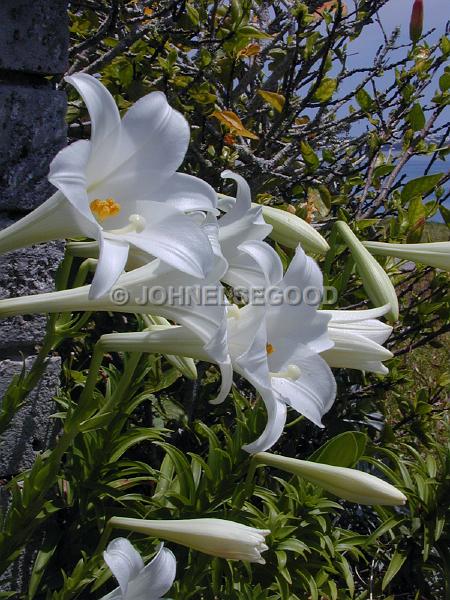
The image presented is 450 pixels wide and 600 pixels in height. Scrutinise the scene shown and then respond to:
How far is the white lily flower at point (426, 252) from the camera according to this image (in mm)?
969

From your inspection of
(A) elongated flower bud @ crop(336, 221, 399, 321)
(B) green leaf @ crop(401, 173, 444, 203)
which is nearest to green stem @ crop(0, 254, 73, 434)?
(A) elongated flower bud @ crop(336, 221, 399, 321)

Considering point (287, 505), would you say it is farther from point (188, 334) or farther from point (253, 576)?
point (188, 334)

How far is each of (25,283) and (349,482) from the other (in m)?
0.78

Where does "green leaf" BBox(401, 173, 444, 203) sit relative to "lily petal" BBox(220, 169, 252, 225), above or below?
below

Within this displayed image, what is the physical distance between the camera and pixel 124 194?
2.68 feet

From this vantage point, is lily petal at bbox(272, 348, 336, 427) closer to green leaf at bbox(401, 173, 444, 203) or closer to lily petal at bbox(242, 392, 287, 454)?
lily petal at bbox(242, 392, 287, 454)

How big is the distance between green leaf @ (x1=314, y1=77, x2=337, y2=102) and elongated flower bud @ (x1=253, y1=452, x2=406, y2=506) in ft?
4.35

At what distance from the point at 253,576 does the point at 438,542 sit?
1.68 ft

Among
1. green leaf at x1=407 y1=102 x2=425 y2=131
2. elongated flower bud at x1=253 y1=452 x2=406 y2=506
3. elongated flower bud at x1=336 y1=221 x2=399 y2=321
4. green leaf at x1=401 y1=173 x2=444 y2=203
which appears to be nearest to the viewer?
elongated flower bud at x1=253 y1=452 x2=406 y2=506

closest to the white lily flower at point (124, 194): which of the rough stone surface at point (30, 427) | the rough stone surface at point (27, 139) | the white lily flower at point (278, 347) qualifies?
the white lily flower at point (278, 347)

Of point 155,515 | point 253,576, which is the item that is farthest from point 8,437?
point 253,576

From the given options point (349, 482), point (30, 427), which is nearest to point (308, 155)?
point (30, 427)

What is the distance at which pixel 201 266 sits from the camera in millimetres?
629

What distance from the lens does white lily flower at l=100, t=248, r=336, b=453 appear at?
2.35 feet
